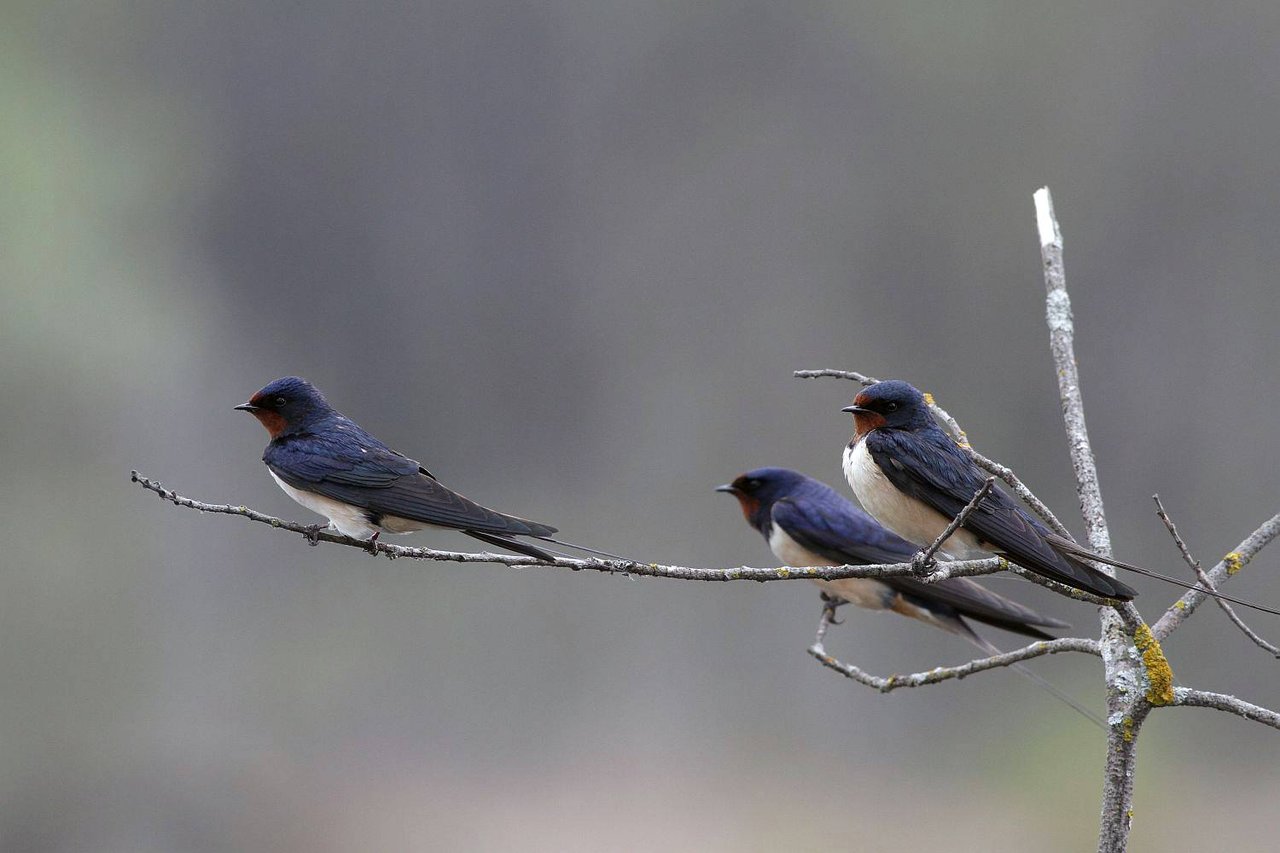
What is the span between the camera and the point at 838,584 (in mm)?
3334

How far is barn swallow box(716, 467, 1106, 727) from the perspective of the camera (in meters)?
3.07

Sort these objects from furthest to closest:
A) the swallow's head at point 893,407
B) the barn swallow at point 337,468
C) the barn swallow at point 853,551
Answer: the barn swallow at point 853,551 < the swallow's head at point 893,407 < the barn swallow at point 337,468

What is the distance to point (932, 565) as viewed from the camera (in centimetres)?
148

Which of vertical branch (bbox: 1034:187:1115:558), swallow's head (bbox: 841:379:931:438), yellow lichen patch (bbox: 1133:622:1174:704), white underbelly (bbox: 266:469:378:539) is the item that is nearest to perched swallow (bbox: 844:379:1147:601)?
swallow's head (bbox: 841:379:931:438)

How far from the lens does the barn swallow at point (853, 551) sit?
3070 millimetres

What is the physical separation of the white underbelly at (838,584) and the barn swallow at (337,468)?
56.8 inches

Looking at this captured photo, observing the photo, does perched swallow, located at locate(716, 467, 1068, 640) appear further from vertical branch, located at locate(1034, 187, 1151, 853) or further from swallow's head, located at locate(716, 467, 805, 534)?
vertical branch, located at locate(1034, 187, 1151, 853)

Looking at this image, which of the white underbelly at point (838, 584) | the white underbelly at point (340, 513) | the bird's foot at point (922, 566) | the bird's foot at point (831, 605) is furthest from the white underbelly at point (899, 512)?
the white underbelly at point (838, 584)

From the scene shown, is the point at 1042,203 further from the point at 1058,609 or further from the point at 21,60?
the point at 21,60

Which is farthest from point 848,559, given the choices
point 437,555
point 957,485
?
point 437,555

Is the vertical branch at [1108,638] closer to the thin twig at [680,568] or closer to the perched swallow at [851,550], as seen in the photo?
the thin twig at [680,568]

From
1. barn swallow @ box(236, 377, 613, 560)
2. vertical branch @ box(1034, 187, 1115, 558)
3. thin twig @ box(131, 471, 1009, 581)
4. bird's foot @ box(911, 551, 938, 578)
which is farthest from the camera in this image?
barn swallow @ box(236, 377, 613, 560)

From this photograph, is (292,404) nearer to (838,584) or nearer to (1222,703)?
(1222,703)

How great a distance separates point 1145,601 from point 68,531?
8168mm
